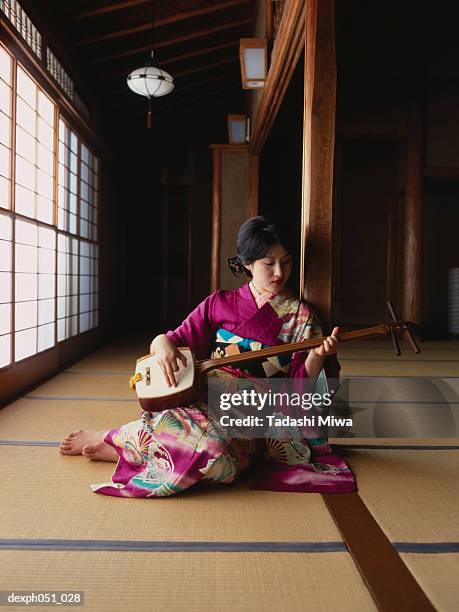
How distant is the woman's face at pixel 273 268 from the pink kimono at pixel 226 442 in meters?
0.08

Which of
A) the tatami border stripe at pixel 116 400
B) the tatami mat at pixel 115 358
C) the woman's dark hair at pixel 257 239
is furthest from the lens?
the tatami mat at pixel 115 358

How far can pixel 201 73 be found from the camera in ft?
23.3

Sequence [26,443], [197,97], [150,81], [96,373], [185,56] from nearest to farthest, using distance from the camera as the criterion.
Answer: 1. [26,443]
2. [96,373]
3. [150,81]
4. [185,56]
5. [197,97]

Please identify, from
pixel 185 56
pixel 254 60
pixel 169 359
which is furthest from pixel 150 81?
pixel 169 359

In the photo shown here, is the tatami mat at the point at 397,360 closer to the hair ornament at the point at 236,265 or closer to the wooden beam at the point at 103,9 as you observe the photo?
the hair ornament at the point at 236,265

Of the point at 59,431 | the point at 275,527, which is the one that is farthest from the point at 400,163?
the point at 275,527

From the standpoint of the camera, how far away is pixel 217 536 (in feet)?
5.47

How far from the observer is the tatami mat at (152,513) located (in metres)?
1.67

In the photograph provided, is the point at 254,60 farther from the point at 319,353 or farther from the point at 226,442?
the point at 226,442

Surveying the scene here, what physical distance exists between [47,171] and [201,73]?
3.42 metres

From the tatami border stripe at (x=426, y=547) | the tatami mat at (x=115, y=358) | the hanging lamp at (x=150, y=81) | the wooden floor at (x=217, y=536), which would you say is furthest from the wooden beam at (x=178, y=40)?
the tatami border stripe at (x=426, y=547)

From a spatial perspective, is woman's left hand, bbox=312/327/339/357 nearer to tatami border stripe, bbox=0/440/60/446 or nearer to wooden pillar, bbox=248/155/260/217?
tatami border stripe, bbox=0/440/60/446

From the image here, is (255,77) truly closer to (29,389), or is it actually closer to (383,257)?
(29,389)

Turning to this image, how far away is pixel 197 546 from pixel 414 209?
573 centimetres
